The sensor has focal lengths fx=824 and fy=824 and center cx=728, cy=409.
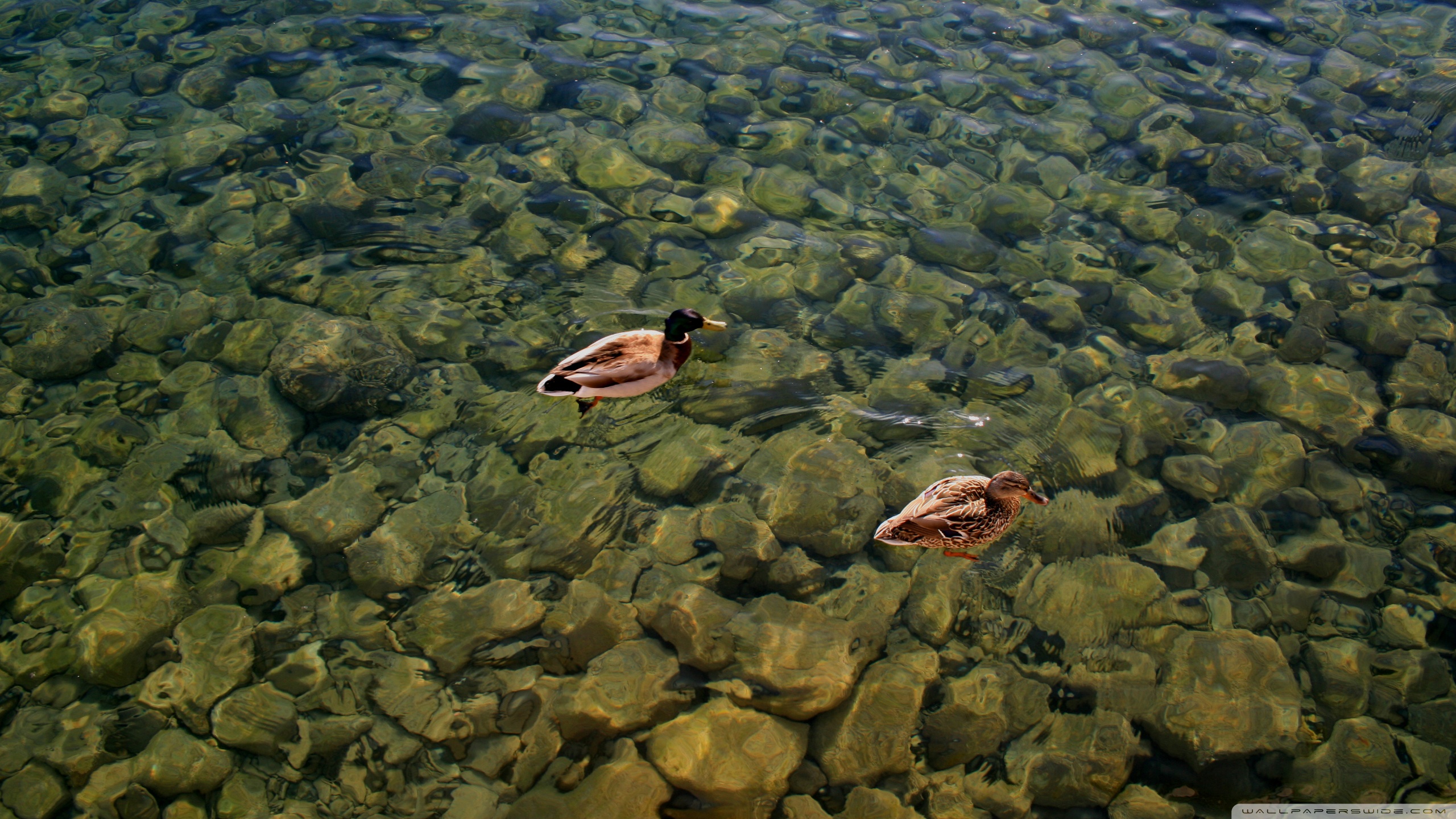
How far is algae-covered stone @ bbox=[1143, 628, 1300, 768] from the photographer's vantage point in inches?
134

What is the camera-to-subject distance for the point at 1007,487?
3783 millimetres

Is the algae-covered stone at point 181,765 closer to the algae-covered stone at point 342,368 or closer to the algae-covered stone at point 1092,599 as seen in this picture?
the algae-covered stone at point 342,368

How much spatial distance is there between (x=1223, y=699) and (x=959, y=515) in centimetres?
133

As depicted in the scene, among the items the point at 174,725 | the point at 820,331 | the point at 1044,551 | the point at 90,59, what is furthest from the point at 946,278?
the point at 90,59

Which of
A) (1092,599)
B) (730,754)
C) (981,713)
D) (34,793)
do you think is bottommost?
(34,793)

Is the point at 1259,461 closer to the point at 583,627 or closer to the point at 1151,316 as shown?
the point at 1151,316

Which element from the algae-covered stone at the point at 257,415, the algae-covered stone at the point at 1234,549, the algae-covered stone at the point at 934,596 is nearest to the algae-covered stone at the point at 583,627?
the algae-covered stone at the point at 934,596

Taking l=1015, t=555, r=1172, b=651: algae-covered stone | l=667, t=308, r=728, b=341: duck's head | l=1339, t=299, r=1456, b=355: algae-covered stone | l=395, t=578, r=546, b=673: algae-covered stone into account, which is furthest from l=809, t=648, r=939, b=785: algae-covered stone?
Answer: l=1339, t=299, r=1456, b=355: algae-covered stone

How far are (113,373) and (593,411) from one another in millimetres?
2742

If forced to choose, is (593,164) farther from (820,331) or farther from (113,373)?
(113,373)

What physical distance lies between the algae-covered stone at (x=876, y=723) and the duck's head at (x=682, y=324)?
194 centimetres

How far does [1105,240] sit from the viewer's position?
5.49 metres

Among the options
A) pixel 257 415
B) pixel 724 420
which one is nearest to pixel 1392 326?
pixel 724 420

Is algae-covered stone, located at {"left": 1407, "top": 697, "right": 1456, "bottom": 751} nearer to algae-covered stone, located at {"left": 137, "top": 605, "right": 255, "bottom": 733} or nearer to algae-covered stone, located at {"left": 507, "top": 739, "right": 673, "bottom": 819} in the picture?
algae-covered stone, located at {"left": 507, "top": 739, "right": 673, "bottom": 819}
